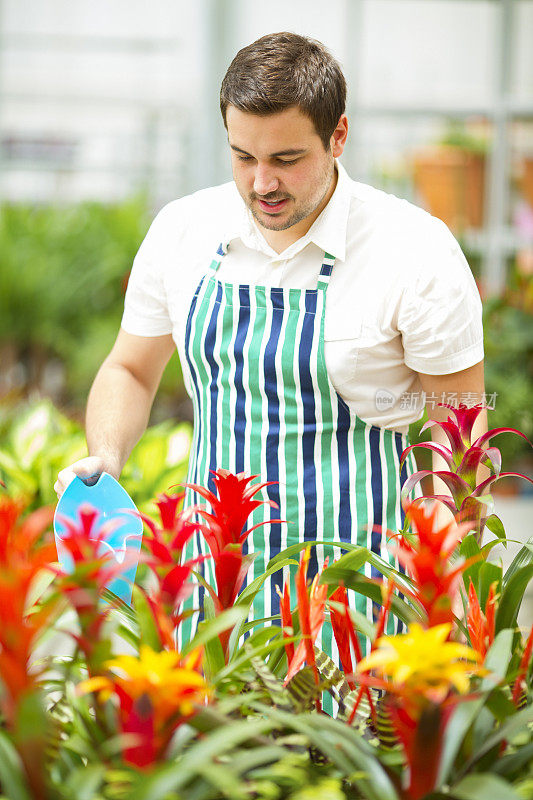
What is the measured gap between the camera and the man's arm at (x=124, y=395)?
1.58m

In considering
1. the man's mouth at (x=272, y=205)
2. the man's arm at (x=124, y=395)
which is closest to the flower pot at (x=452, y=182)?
the man's arm at (x=124, y=395)

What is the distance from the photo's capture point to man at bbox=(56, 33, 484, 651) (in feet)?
4.65

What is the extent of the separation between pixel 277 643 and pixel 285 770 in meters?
0.18

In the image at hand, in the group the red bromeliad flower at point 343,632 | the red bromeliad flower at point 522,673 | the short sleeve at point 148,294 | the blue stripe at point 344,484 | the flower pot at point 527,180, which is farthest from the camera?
the flower pot at point 527,180

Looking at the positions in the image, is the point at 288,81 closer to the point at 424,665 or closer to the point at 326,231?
the point at 326,231

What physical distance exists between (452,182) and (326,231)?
11.6 ft

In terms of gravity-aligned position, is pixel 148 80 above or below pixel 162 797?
above

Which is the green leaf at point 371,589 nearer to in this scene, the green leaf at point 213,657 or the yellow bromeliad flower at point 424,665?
the green leaf at point 213,657

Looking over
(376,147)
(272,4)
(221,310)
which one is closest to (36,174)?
(272,4)

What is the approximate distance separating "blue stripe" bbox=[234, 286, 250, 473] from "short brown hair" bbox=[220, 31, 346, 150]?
0.30 m

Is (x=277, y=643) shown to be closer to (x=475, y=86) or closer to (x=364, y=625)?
(x=364, y=625)

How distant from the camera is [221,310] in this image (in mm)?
1577

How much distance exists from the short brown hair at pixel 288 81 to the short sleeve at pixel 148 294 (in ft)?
1.06

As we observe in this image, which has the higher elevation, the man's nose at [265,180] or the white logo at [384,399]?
the man's nose at [265,180]
